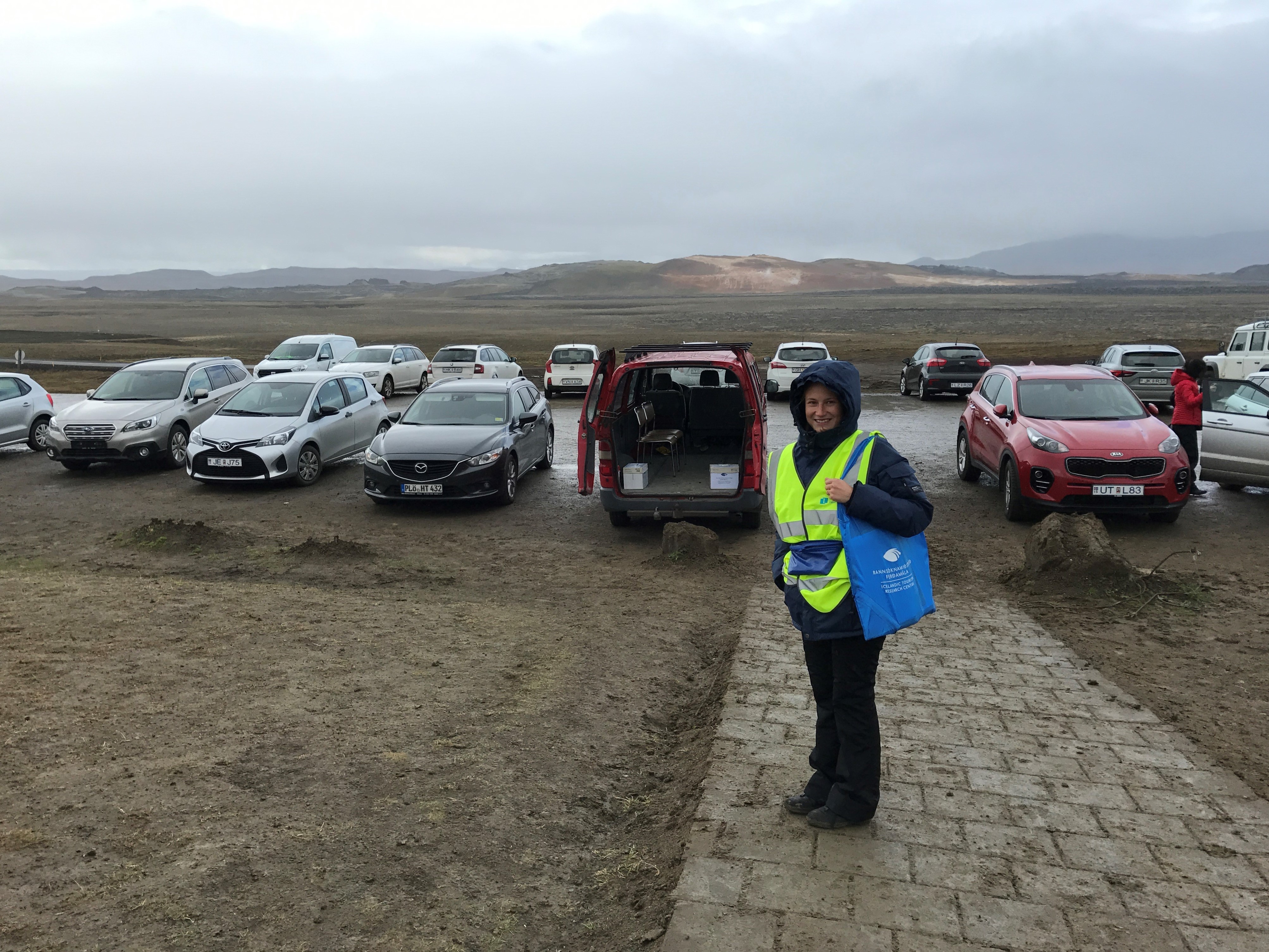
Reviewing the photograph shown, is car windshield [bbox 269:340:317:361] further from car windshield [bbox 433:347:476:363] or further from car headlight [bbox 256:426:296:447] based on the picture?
car headlight [bbox 256:426:296:447]

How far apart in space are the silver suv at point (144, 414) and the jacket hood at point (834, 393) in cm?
1231

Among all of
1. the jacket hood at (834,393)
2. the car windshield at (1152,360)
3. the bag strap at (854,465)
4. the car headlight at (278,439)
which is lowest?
the car headlight at (278,439)

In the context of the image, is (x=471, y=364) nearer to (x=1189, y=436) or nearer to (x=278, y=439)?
(x=278, y=439)

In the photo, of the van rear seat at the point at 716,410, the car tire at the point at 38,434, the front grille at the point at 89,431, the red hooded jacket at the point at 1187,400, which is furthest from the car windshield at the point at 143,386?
the red hooded jacket at the point at 1187,400

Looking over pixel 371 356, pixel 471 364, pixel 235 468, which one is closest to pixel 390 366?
pixel 371 356

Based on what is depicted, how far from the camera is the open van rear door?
10.5 m

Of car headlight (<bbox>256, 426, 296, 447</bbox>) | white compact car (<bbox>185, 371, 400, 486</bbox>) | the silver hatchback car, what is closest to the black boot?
white compact car (<bbox>185, 371, 400, 486</bbox>)

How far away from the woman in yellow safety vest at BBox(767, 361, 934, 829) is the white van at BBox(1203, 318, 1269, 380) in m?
22.5

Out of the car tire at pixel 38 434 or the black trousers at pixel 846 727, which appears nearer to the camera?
the black trousers at pixel 846 727

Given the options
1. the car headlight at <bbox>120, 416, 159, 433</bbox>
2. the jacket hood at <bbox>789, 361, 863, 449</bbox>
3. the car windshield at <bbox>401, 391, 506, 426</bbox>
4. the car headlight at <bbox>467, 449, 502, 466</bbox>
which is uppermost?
the jacket hood at <bbox>789, 361, 863, 449</bbox>

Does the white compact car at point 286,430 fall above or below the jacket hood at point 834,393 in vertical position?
below

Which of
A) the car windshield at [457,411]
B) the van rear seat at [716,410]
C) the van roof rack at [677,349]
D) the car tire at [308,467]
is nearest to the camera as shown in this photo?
the van roof rack at [677,349]

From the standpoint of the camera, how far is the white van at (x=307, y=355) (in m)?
27.2

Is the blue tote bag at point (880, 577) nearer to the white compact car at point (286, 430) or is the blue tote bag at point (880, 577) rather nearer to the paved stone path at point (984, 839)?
the paved stone path at point (984, 839)
